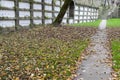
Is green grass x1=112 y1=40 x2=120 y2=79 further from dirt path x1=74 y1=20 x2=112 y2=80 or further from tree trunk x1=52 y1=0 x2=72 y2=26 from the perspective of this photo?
tree trunk x1=52 y1=0 x2=72 y2=26

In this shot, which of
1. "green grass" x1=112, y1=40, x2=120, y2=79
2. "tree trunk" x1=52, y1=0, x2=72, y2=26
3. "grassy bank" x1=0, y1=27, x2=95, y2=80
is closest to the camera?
"grassy bank" x1=0, y1=27, x2=95, y2=80

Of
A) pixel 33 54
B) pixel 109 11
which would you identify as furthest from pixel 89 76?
pixel 109 11

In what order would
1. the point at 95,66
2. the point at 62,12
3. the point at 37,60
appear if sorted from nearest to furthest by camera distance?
the point at 95,66
the point at 37,60
the point at 62,12

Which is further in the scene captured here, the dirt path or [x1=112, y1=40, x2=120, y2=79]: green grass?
[x1=112, y1=40, x2=120, y2=79]: green grass

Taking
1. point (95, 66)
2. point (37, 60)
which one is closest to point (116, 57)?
point (95, 66)

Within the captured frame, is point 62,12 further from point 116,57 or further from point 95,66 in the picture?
point 95,66

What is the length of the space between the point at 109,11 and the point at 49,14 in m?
37.2

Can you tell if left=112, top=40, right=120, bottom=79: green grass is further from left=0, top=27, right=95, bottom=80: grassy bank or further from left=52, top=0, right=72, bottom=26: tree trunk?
left=52, top=0, right=72, bottom=26: tree trunk

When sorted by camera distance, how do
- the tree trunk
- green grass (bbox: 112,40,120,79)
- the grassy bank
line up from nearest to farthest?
the grassy bank → green grass (bbox: 112,40,120,79) → the tree trunk

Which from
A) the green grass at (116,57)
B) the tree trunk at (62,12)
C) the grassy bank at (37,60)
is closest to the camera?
the grassy bank at (37,60)

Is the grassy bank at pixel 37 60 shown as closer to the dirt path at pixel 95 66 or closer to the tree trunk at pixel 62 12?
the dirt path at pixel 95 66

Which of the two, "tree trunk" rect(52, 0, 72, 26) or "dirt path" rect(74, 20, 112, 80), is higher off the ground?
"tree trunk" rect(52, 0, 72, 26)

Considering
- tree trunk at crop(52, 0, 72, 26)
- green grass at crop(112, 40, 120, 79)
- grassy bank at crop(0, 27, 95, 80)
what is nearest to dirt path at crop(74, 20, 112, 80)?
green grass at crop(112, 40, 120, 79)

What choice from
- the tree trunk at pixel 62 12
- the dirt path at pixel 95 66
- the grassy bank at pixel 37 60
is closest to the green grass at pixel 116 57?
the dirt path at pixel 95 66
